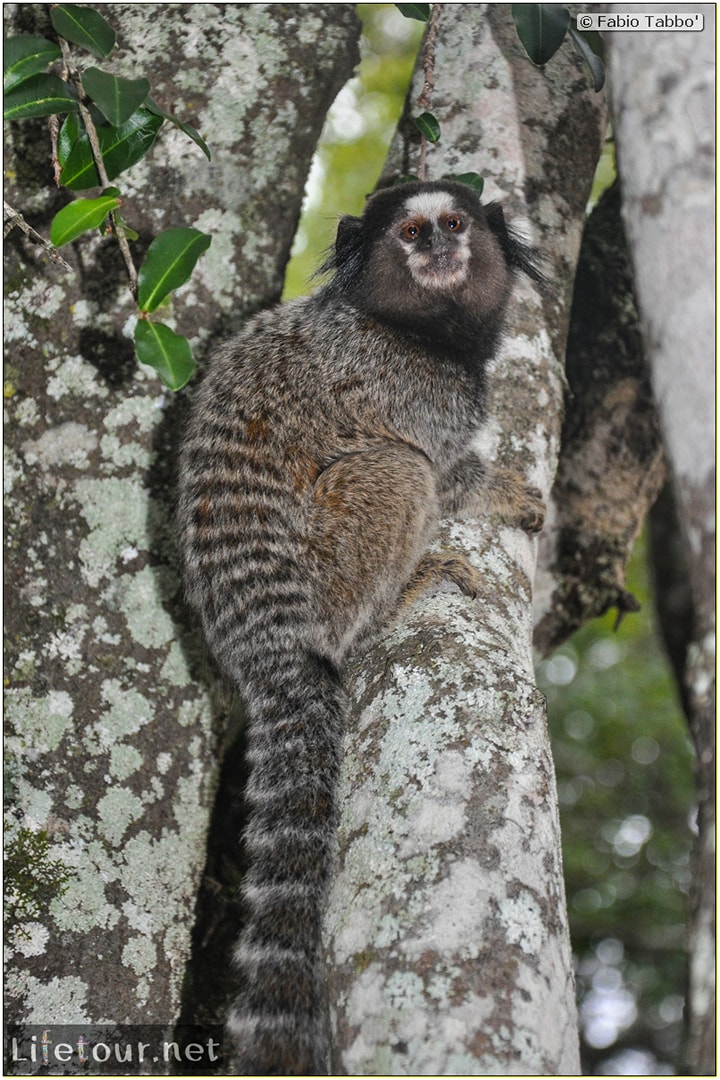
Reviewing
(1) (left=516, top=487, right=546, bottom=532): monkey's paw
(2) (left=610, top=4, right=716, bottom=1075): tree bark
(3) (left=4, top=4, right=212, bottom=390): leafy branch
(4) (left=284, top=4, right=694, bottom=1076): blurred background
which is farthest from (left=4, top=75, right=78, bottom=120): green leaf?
(4) (left=284, top=4, right=694, bottom=1076): blurred background

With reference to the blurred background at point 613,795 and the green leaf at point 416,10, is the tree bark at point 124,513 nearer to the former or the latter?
the green leaf at point 416,10

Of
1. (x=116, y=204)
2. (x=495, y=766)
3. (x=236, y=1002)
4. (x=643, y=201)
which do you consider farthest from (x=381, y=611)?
(x=643, y=201)

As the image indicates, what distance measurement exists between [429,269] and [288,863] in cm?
196

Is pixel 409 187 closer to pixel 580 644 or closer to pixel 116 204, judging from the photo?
pixel 116 204

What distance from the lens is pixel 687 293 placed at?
1.30m

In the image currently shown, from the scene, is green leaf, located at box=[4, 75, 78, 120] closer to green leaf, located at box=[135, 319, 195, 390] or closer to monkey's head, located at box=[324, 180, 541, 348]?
green leaf, located at box=[135, 319, 195, 390]

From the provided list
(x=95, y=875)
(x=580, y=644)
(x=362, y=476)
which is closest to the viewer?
(x=95, y=875)

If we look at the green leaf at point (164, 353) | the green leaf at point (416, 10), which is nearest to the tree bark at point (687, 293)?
the green leaf at point (164, 353)

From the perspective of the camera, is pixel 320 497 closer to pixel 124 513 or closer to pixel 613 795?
pixel 124 513

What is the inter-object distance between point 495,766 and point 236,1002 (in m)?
0.74

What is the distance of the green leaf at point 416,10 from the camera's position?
122 inches

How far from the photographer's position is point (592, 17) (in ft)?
10.3

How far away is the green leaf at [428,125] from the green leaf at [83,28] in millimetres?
1046

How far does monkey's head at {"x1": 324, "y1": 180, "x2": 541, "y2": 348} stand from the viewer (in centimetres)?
315
